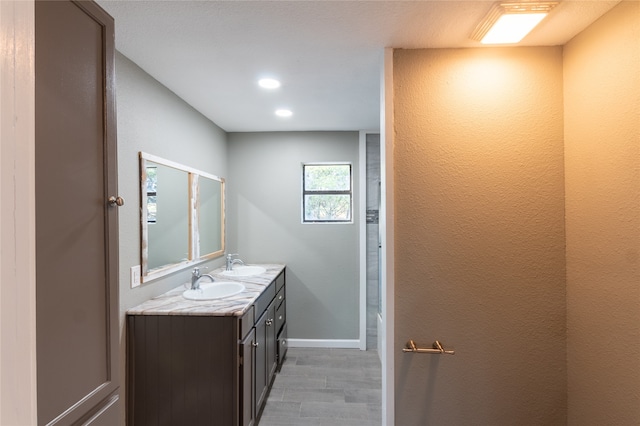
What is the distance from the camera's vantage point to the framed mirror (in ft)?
6.42

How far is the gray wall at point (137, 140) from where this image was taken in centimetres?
171

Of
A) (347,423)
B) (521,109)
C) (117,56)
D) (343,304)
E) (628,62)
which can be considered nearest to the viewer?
(628,62)

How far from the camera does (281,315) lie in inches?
122

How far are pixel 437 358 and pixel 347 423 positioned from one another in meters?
1.13

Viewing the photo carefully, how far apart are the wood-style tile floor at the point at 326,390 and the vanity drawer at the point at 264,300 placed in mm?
788

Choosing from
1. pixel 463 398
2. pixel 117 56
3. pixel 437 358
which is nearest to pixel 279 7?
pixel 117 56

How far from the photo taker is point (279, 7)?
49.9 inches

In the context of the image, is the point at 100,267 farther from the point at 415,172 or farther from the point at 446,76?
the point at 446,76

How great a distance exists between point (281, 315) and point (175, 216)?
1440 millimetres

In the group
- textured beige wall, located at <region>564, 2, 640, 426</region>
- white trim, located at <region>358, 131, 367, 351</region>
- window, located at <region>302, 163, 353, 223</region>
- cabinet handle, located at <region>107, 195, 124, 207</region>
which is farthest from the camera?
window, located at <region>302, 163, 353, 223</region>

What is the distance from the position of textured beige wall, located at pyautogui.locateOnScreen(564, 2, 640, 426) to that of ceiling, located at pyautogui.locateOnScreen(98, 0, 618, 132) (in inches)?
7.5

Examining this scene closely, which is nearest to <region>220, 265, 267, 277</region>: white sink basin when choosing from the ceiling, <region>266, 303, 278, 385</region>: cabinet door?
<region>266, 303, 278, 385</region>: cabinet door

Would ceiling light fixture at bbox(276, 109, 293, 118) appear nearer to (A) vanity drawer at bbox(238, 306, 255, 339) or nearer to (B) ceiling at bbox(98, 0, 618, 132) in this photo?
(B) ceiling at bbox(98, 0, 618, 132)

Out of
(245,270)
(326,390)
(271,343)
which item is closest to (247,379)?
(271,343)
